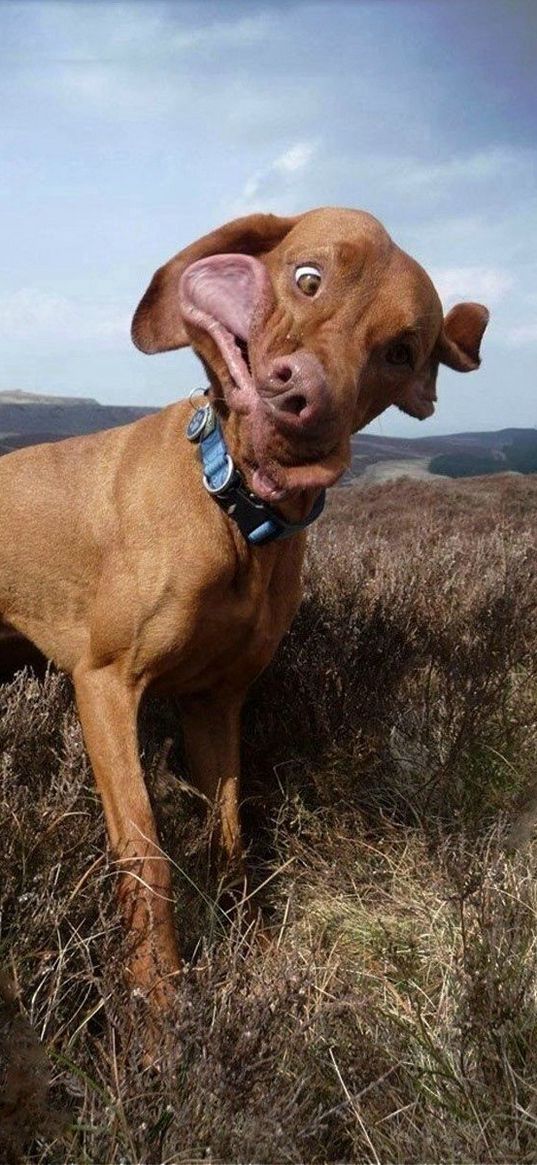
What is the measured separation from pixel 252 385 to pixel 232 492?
1.14 feet

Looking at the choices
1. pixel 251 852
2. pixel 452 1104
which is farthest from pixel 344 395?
pixel 251 852

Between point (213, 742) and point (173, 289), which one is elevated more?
point (173, 289)

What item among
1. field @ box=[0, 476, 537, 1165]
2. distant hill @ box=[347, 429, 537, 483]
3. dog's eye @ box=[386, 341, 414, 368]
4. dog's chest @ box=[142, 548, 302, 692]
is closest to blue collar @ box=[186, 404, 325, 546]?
dog's chest @ box=[142, 548, 302, 692]

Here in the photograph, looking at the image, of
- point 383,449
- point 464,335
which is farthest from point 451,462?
point 464,335

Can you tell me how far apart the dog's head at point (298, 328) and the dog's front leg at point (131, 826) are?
0.67 meters

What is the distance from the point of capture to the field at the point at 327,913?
1.96 metres

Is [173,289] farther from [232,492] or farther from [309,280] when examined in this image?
[232,492]

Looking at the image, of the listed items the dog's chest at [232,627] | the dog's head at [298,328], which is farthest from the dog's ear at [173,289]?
the dog's chest at [232,627]

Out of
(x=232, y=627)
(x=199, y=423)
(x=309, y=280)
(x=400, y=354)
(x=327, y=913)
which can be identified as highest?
(x=309, y=280)

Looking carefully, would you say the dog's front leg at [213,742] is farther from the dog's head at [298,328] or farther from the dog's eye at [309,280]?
the dog's eye at [309,280]

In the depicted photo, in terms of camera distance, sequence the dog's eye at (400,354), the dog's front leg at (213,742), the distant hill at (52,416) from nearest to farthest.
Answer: the dog's eye at (400,354) < the dog's front leg at (213,742) < the distant hill at (52,416)

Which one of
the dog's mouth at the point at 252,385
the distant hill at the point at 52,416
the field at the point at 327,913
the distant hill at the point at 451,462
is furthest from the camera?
the distant hill at the point at 52,416

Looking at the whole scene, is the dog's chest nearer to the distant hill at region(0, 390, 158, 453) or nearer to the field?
the field

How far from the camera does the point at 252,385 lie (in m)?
2.48
